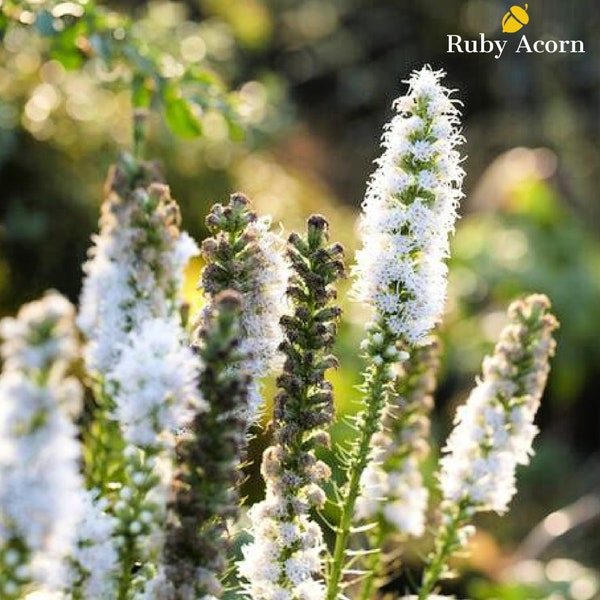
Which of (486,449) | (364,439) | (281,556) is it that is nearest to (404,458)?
(486,449)

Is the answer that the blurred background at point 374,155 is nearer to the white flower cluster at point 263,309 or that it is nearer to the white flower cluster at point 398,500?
the white flower cluster at point 398,500

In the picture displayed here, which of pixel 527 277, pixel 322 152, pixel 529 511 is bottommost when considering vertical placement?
pixel 529 511

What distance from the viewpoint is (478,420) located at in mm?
2117

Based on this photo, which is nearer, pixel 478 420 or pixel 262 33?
pixel 478 420

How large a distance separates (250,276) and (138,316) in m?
0.36

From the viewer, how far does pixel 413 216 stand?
1.80 meters

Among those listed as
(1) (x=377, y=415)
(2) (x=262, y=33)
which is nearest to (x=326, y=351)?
(1) (x=377, y=415)

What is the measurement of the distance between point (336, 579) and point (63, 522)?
2.51 ft

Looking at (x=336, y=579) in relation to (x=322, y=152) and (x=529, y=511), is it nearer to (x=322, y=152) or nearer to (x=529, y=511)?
(x=529, y=511)

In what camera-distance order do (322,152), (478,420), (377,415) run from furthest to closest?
(322,152), (478,420), (377,415)

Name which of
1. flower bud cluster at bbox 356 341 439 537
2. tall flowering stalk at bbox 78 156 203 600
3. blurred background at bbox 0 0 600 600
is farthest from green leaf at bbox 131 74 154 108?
tall flowering stalk at bbox 78 156 203 600

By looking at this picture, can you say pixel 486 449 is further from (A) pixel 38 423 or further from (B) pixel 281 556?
(A) pixel 38 423

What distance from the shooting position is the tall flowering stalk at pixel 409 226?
1.81 metres

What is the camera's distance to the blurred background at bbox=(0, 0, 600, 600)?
5.70 meters
